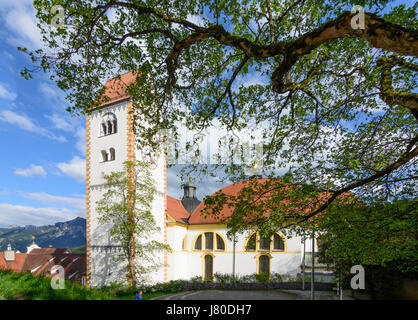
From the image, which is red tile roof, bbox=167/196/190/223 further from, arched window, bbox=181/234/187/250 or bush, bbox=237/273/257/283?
bush, bbox=237/273/257/283

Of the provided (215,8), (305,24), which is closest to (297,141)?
(305,24)

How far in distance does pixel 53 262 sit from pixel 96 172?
21.5m

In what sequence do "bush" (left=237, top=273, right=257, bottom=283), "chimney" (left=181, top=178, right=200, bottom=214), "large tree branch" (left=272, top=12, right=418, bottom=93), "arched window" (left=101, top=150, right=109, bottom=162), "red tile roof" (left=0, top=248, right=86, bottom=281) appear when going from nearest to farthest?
"large tree branch" (left=272, top=12, right=418, bottom=93) < "arched window" (left=101, top=150, right=109, bottom=162) < "bush" (left=237, top=273, right=257, bottom=283) < "red tile roof" (left=0, top=248, right=86, bottom=281) < "chimney" (left=181, top=178, right=200, bottom=214)

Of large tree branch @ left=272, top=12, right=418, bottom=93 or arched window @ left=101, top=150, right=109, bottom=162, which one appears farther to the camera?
arched window @ left=101, top=150, right=109, bottom=162

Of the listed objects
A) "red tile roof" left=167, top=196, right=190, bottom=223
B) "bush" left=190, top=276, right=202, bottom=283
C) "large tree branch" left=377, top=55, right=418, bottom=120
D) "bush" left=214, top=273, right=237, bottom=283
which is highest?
"large tree branch" left=377, top=55, right=418, bottom=120

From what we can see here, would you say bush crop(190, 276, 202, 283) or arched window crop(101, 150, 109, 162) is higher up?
arched window crop(101, 150, 109, 162)

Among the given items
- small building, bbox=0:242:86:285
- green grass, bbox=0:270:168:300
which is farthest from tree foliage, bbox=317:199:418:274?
small building, bbox=0:242:86:285

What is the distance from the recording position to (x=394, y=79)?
6902 millimetres

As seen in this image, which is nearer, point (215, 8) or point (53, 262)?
point (215, 8)

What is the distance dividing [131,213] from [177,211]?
51.8 ft

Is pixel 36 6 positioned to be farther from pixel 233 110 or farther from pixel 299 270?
pixel 299 270

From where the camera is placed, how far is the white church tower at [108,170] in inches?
925

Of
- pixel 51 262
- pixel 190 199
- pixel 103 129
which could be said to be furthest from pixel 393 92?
pixel 51 262

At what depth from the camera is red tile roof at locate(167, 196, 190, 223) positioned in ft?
112
